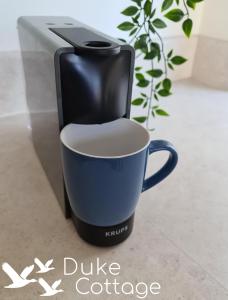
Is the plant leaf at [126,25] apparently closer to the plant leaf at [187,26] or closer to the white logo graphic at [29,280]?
the plant leaf at [187,26]

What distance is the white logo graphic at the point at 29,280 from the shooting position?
35 centimetres

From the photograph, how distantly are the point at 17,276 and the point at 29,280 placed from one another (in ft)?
0.05

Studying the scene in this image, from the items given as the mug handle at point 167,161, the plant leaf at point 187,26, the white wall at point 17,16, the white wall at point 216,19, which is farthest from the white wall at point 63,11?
the mug handle at point 167,161

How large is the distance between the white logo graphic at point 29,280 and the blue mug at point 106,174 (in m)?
0.07

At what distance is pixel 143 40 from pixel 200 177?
0.29m

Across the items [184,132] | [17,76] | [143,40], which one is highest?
[143,40]

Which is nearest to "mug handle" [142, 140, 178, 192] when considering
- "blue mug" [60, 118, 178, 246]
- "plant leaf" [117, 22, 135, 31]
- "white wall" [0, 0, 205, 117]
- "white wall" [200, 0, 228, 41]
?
"blue mug" [60, 118, 178, 246]

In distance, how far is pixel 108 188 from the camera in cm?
35

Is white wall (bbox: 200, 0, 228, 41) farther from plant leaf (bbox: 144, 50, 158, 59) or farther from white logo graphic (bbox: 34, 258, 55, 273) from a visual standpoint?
white logo graphic (bbox: 34, 258, 55, 273)

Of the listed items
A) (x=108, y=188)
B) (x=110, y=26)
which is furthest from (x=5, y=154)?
(x=110, y=26)

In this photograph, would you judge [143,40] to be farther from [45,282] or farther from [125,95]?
[45,282]

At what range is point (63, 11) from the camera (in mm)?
773

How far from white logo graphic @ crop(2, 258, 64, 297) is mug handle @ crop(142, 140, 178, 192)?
0.17 m

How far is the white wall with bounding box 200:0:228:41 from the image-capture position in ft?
3.50
